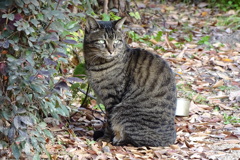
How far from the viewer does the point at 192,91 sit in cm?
595

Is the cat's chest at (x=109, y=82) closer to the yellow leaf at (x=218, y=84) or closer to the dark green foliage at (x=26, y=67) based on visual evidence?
the dark green foliage at (x=26, y=67)

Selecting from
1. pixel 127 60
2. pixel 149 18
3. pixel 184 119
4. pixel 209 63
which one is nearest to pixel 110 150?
pixel 127 60

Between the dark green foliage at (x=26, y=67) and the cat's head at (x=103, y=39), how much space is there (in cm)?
114

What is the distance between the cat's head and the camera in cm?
439

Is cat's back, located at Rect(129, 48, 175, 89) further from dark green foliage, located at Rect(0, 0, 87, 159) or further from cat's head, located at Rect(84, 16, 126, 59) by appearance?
dark green foliage, located at Rect(0, 0, 87, 159)

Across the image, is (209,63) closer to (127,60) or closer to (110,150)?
(127,60)

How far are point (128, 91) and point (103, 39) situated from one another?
1.86 ft

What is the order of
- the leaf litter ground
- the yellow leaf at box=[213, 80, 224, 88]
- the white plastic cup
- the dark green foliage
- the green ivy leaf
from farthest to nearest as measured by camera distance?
the yellow leaf at box=[213, 80, 224, 88] → the white plastic cup → the leaf litter ground → the green ivy leaf → the dark green foliage

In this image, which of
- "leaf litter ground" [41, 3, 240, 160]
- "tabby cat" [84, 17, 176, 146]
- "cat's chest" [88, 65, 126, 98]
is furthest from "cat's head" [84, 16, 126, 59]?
"leaf litter ground" [41, 3, 240, 160]

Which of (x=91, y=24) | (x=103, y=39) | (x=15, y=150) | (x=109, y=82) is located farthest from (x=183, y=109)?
(x=15, y=150)

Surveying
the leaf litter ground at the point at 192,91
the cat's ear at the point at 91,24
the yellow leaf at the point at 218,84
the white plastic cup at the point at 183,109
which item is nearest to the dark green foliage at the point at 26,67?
the leaf litter ground at the point at 192,91

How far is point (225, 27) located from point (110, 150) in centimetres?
527

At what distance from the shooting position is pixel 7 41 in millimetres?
2873

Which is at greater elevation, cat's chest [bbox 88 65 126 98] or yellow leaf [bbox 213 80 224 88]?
cat's chest [bbox 88 65 126 98]
